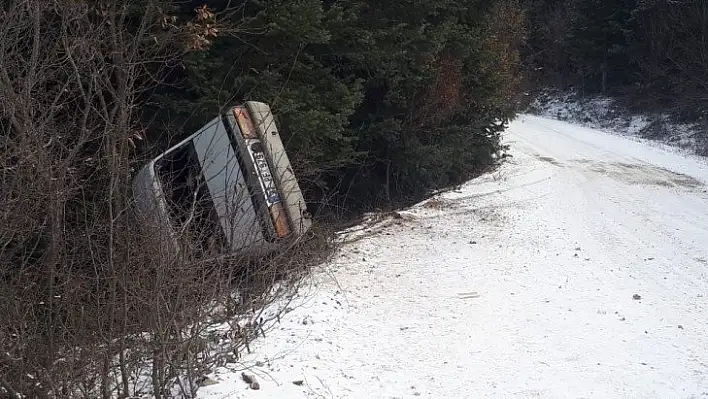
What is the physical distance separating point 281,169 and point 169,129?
67.3 inches

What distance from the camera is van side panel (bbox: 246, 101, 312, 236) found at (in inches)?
301

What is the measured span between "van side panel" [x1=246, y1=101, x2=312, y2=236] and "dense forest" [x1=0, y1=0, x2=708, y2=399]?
411 millimetres

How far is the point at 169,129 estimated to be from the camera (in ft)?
27.6

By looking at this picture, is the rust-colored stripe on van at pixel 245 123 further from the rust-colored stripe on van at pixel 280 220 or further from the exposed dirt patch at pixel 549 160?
the exposed dirt patch at pixel 549 160

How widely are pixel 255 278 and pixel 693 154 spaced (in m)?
18.7

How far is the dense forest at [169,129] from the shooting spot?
418 centimetres

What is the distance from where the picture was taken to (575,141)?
23078 mm

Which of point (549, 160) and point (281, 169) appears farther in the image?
point (549, 160)

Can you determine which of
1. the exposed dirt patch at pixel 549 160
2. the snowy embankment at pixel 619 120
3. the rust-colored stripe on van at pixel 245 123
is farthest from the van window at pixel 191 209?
the snowy embankment at pixel 619 120

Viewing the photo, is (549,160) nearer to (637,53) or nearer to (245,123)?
(245,123)

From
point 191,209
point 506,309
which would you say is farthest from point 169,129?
point 506,309

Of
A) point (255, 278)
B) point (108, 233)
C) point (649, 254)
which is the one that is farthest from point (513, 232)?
point (108, 233)

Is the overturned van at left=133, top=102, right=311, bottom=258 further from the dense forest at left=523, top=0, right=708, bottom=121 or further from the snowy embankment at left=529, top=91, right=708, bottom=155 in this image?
the dense forest at left=523, top=0, right=708, bottom=121

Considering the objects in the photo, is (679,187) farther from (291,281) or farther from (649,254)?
(291,281)
